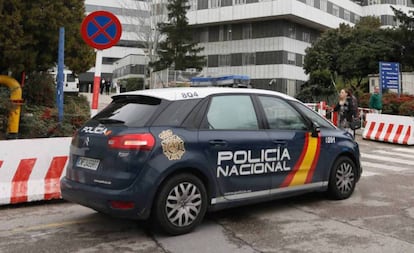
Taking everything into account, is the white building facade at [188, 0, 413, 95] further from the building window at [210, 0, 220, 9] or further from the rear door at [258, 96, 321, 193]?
the rear door at [258, 96, 321, 193]

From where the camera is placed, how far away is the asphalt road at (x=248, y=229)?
4.95m

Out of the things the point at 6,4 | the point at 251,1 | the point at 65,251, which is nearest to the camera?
the point at 65,251

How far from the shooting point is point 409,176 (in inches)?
380

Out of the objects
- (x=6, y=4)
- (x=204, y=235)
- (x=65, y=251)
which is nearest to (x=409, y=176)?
(x=204, y=235)

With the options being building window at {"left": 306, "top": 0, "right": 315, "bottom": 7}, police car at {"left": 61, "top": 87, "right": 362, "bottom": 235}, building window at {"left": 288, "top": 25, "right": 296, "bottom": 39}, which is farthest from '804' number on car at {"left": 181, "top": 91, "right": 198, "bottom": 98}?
building window at {"left": 306, "top": 0, "right": 315, "bottom": 7}

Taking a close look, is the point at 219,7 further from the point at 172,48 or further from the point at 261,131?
the point at 261,131

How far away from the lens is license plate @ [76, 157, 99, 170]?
5.25 m

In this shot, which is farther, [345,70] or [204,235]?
[345,70]

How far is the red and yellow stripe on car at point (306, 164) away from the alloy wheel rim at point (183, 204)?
1.43 meters

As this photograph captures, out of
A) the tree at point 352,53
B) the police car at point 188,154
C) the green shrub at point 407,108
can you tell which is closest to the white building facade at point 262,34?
the tree at point 352,53

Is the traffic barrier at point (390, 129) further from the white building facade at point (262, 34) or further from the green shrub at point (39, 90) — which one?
the white building facade at point (262, 34)

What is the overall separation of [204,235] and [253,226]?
27.8 inches

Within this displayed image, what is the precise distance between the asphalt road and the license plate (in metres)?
0.78

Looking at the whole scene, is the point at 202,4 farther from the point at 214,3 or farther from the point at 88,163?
the point at 88,163
